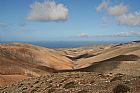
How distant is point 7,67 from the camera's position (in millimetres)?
74500

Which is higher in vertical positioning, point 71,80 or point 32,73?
point 71,80

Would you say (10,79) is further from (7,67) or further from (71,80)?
(71,80)

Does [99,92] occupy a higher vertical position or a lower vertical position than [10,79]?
higher

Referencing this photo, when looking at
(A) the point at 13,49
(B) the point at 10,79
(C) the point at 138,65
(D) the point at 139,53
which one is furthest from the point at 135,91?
(A) the point at 13,49

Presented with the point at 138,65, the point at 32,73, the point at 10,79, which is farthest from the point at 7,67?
the point at 138,65

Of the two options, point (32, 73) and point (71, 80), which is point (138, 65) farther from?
point (71, 80)

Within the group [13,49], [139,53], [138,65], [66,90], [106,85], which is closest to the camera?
[106,85]

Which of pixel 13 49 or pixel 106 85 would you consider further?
pixel 13 49

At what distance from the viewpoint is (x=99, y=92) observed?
23.2 m

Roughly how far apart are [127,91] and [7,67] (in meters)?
56.7

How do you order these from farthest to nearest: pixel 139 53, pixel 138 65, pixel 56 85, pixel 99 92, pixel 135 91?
pixel 139 53 → pixel 138 65 → pixel 56 85 → pixel 99 92 → pixel 135 91

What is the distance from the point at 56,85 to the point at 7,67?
46059mm

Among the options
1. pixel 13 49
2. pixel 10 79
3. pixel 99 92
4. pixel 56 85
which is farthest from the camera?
pixel 13 49

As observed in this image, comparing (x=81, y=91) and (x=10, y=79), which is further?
(x=10, y=79)
